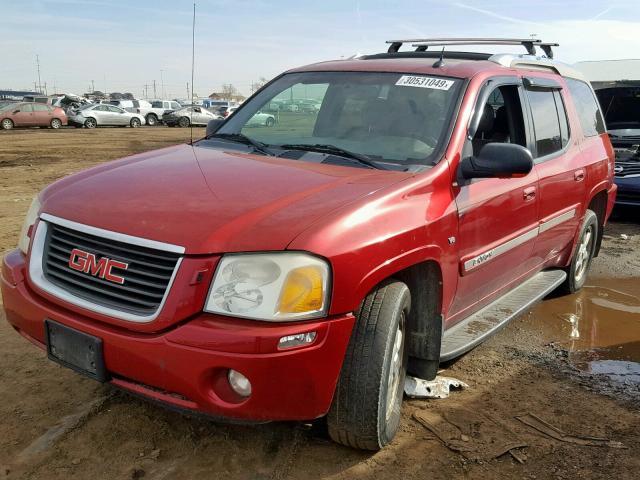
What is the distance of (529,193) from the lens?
12.5ft

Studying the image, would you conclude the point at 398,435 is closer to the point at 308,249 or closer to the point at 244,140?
the point at 308,249

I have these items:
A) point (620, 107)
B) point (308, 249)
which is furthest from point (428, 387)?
point (620, 107)

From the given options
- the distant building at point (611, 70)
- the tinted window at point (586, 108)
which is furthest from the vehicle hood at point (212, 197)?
the distant building at point (611, 70)

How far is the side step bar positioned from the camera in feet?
10.8

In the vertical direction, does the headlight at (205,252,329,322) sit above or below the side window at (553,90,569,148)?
below

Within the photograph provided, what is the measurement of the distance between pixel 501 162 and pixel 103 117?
32.5m

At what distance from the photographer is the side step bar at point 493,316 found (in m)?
3.29

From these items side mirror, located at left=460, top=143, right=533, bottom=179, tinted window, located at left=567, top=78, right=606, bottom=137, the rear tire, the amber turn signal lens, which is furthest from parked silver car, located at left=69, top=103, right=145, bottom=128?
the amber turn signal lens

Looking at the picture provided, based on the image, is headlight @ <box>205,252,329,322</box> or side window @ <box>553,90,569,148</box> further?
side window @ <box>553,90,569,148</box>

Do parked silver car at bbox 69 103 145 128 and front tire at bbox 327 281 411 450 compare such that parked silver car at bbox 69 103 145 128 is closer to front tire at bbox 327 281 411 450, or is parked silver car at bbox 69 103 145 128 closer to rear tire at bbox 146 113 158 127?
rear tire at bbox 146 113 158 127

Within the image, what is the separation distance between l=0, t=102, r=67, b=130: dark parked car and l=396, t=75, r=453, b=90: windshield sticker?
27546 millimetres

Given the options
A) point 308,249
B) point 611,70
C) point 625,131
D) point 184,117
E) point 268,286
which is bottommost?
point 184,117

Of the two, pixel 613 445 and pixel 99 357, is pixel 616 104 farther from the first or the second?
pixel 99 357

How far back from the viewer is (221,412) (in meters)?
2.29
